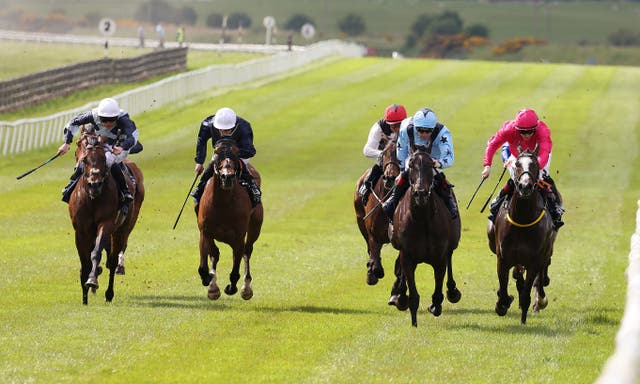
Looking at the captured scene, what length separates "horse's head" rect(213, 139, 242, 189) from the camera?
16.5 m

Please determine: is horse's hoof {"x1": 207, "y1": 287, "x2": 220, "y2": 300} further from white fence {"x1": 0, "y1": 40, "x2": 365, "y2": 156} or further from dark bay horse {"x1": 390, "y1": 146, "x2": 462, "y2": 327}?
white fence {"x1": 0, "y1": 40, "x2": 365, "y2": 156}

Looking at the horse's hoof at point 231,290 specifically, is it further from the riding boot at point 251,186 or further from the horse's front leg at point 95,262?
the horse's front leg at point 95,262

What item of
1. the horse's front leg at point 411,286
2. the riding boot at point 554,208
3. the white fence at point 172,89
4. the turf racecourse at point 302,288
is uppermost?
the riding boot at point 554,208

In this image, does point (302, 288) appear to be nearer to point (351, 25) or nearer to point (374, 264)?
point (374, 264)

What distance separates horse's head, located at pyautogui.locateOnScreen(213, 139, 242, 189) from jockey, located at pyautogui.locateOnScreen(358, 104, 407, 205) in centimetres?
225

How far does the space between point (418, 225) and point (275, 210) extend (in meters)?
15.2

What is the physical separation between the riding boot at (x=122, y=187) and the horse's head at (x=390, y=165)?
10.8 feet

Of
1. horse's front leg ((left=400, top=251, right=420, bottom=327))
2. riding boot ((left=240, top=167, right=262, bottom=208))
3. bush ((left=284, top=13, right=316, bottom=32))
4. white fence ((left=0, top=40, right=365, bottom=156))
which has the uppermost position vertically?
riding boot ((left=240, top=167, right=262, bottom=208))

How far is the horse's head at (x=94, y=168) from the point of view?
16.7m

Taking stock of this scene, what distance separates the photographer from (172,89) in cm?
5509

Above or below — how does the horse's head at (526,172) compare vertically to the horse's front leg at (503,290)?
above

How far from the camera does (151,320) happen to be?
50.8 ft

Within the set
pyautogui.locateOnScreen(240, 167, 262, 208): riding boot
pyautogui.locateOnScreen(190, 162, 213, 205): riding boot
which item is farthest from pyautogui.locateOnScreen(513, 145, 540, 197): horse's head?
pyautogui.locateOnScreen(190, 162, 213, 205): riding boot

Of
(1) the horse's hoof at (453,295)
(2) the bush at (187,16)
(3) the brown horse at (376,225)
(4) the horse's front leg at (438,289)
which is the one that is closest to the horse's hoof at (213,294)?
(3) the brown horse at (376,225)
